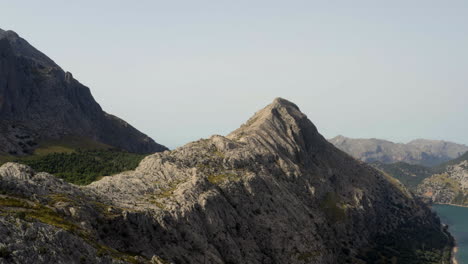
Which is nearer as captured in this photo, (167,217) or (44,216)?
(44,216)

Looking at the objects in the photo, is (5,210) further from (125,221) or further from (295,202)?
(295,202)

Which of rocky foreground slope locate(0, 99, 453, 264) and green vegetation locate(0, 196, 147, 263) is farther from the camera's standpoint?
green vegetation locate(0, 196, 147, 263)

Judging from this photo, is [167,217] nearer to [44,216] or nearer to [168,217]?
[168,217]

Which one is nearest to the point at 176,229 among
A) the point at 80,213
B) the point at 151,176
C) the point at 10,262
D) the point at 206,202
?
the point at 206,202

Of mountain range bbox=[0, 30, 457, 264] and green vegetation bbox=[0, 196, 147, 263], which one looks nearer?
mountain range bbox=[0, 30, 457, 264]

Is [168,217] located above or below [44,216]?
below

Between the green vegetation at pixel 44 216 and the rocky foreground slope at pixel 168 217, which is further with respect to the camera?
the green vegetation at pixel 44 216

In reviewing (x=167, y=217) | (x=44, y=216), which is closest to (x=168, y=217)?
(x=167, y=217)

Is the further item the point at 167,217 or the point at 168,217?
the point at 168,217

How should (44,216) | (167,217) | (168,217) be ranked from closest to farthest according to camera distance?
(44,216) < (167,217) < (168,217)

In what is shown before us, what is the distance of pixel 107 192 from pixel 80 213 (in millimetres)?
34576

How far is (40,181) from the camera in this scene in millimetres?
99875

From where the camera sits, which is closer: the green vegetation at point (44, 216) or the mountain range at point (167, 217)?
the mountain range at point (167, 217)

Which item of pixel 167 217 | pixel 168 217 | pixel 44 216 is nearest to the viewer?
pixel 44 216
